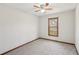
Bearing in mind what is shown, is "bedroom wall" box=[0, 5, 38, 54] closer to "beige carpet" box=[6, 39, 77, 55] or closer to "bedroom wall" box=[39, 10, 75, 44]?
"beige carpet" box=[6, 39, 77, 55]

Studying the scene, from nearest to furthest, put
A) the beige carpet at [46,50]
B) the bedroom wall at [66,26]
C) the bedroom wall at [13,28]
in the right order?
1. the bedroom wall at [13,28]
2. the beige carpet at [46,50]
3. the bedroom wall at [66,26]

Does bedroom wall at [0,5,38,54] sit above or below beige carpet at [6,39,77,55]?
above

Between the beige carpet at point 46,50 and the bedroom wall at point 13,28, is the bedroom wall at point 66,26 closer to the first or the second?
the beige carpet at point 46,50

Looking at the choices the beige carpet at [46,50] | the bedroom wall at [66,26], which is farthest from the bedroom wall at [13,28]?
the bedroom wall at [66,26]

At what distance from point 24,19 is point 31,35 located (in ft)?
3.90

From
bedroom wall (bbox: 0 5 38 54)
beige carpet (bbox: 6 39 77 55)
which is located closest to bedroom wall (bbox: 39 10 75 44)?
beige carpet (bbox: 6 39 77 55)

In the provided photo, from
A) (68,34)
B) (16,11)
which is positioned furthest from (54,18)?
(16,11)

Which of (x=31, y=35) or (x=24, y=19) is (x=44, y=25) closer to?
(x=31, y=35)

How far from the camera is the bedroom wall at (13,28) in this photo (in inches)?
100

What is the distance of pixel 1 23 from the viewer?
8.06 feet

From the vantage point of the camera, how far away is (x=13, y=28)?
9.79ft

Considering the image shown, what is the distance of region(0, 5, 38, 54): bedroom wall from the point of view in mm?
2541

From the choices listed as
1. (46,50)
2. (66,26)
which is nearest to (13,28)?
(46,50)
